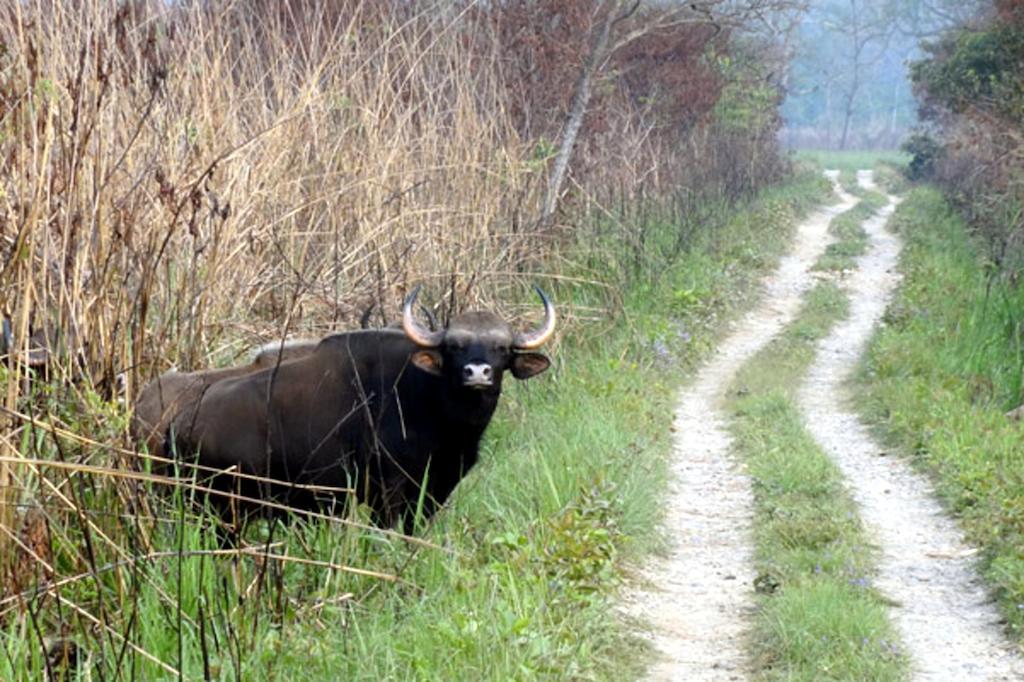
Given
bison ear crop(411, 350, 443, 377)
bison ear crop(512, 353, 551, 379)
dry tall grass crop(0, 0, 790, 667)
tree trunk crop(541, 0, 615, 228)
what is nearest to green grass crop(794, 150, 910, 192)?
tree trunk crop(541, 0, 615, 228)

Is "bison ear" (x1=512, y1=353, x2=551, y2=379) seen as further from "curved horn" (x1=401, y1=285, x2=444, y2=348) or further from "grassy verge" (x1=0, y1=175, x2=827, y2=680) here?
"grassy verge" (x1=0, y1=175, x2=827, y2=680)

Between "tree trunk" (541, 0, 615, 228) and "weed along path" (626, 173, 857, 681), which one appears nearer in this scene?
"weed along path" (626, 173, 857, 681)

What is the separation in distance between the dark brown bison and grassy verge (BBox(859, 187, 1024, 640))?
8.41 ft

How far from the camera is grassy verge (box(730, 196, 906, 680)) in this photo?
5.80m

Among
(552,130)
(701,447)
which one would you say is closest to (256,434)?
(701,447)

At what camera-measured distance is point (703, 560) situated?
293 inches

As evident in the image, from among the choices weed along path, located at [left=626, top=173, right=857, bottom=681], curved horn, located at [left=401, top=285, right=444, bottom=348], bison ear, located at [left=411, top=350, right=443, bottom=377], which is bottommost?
weed along path, located at [left=626, top=173, right=857, bottom=681]

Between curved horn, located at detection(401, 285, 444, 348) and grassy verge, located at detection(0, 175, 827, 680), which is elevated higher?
curved horn, located at detection(401, 285, 444, 348)

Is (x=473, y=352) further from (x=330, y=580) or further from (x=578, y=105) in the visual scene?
(x=578, y=105)

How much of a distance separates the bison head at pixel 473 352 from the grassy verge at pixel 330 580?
0.67 metres

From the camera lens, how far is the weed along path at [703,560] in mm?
6066

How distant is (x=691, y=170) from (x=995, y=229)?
17.0 ft

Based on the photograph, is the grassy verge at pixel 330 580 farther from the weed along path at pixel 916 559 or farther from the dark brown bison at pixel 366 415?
the weed along path at pixel 916 559

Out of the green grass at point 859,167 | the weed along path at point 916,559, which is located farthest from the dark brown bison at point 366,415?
the green grass at point 859,167
